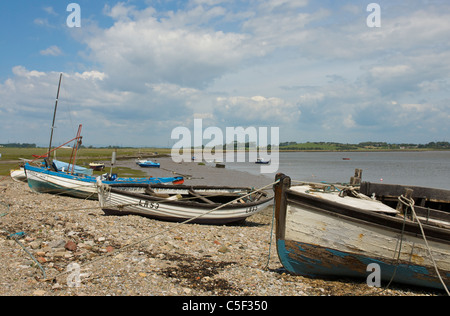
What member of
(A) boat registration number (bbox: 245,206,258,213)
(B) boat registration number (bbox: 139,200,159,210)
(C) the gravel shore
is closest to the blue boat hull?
(C) the gravel shore

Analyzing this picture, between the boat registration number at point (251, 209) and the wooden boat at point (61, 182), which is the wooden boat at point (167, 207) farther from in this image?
the wooden boat at point (61, 182)

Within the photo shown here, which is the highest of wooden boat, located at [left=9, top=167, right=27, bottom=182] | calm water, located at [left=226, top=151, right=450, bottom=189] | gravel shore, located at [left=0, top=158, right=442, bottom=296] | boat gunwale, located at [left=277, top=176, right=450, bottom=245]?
boat gunwale, located at [left=277, top=176, right=450, bottom=245]

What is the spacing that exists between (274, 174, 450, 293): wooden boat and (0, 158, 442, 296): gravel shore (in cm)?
51

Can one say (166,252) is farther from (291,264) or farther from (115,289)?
(291,264)

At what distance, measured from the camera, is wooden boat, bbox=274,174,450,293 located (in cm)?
714

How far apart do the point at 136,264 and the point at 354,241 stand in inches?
220

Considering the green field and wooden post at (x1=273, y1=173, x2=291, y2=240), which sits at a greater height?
wooden post at (x1=273, y1=173, x2=291, y2=240)

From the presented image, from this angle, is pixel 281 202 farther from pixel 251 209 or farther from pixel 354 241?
pixel 251 209

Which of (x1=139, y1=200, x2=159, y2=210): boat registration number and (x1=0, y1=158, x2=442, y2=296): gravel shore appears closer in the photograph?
(x1=0, y1=158, x2=442, y2=296): gravel shore

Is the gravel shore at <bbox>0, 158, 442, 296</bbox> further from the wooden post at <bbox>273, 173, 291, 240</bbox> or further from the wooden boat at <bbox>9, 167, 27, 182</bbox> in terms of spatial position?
the wooden boat at <bbox>9, 167, 27, 182</bbox>

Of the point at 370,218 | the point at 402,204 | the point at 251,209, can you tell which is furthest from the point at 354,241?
the point at 251,209

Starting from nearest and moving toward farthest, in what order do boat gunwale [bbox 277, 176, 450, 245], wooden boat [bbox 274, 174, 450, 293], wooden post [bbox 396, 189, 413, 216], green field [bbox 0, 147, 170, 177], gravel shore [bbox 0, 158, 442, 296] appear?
1. gravel shore [bbox 0, 158, 442, 296]
2. boat gunwale [bbox 277, 176, 450, 245]
3. wooden boat [bbox 274, 174, 450, 293]
4. wooden post [bbox 396, 189, 413, 216]
5. green field [bbox 0, 147, 170, 177]

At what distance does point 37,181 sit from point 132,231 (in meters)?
13.8
